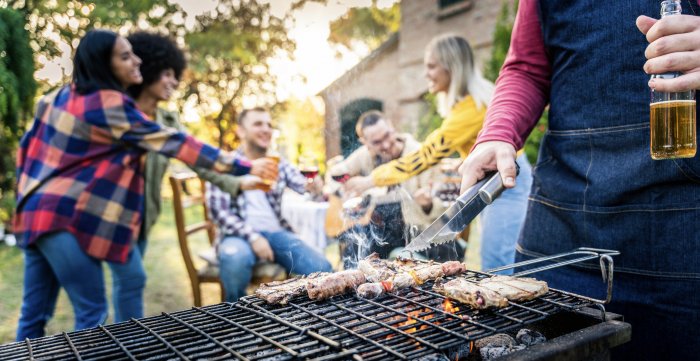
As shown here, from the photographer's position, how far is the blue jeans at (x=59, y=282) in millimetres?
3447

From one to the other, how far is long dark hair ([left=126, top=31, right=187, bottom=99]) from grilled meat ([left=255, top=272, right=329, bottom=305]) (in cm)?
303

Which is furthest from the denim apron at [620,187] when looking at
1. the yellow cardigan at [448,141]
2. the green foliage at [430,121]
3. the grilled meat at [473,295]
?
the green foliage at [430,121]

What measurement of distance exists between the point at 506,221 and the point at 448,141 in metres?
0.85

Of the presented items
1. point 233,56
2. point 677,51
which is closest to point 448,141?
point 677,51

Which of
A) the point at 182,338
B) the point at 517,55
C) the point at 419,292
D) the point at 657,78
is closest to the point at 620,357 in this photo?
the point at 419,292

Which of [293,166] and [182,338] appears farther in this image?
[293,166]

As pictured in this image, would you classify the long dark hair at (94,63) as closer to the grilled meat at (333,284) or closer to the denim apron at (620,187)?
the grilled meat at (333,284)

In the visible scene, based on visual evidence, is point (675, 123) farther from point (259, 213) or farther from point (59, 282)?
A: point (259, 213)

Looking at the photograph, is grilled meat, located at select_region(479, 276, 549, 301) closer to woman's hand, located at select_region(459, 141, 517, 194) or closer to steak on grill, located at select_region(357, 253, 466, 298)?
A: steak on grill, located at select_region(357, 253, 466, 298)

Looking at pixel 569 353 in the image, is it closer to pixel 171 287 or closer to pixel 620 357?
pixel 620 357

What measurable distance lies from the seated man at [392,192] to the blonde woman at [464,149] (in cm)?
47

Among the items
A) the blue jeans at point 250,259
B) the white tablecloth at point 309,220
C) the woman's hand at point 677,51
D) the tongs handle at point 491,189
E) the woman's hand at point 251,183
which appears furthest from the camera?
the white tablecloth at point 309,220

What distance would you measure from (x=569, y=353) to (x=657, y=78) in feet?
2.84

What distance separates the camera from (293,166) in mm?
6051
